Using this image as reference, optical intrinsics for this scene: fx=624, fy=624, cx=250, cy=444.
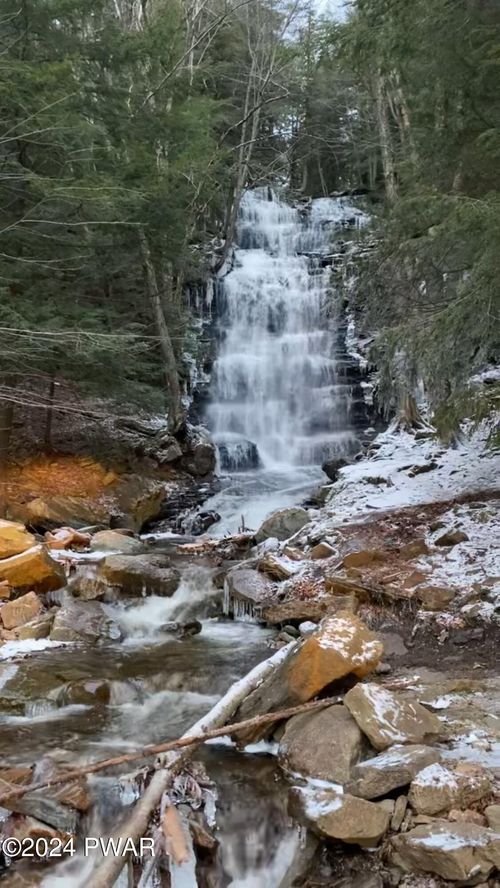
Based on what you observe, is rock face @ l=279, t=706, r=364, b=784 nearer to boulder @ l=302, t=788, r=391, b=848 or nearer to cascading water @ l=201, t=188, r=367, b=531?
boulder @ l=302, t=788, r=391, b=848

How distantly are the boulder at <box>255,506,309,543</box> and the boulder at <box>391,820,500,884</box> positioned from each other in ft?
20.7

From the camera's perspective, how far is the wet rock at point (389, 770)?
3.59m

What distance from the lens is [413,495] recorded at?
9.81 m

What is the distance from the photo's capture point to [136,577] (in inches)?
319

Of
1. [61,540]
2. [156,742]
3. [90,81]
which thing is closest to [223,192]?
[90,81]

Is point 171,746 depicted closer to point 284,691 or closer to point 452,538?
point 284,691

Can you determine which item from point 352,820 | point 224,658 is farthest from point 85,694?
point 352,820

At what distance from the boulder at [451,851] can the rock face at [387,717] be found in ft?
2.72

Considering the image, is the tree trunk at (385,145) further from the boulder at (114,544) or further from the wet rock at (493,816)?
the wet rock at (493,816)

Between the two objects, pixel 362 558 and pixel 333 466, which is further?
pixel 333 466

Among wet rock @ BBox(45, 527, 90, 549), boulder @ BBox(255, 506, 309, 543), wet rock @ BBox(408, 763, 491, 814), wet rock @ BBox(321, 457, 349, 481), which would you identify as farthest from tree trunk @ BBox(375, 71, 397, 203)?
wet rock @ BBox(408, 763, 491, 814)

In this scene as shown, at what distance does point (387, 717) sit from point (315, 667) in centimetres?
66

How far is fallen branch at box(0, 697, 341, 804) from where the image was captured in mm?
3674

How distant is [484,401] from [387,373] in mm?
1443
